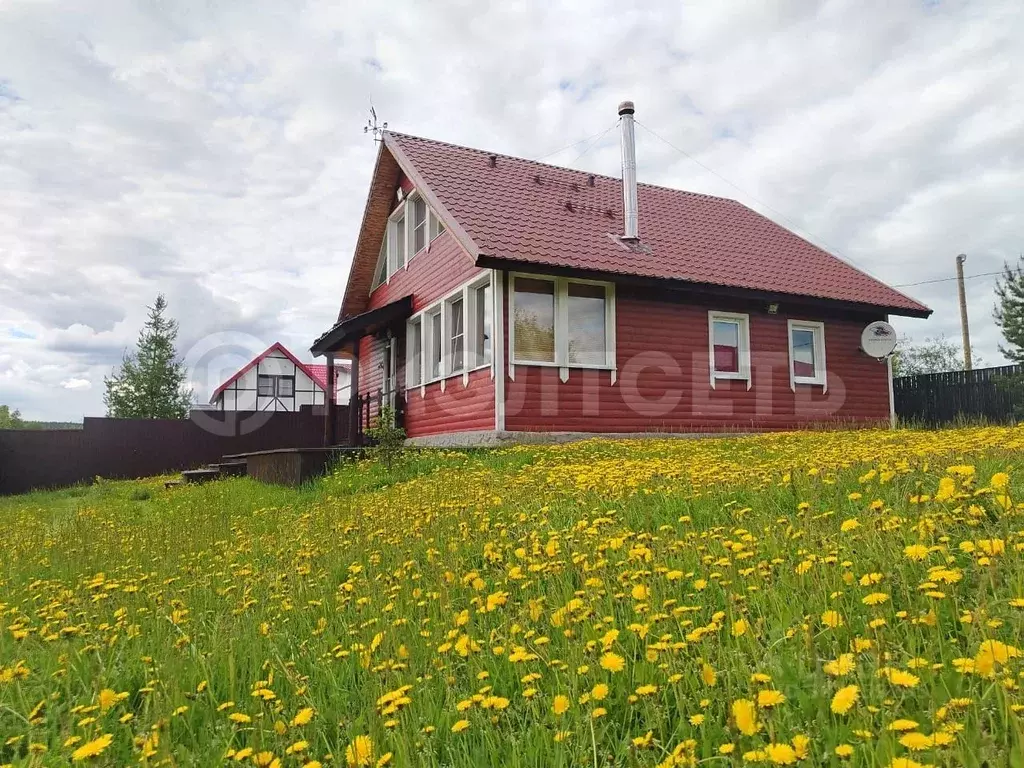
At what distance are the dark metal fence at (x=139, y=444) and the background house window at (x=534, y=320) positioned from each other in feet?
29.4

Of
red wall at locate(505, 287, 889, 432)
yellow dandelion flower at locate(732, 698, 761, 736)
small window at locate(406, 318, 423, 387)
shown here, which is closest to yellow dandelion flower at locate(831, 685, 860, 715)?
yellow dandelion flower at locate(732, 698, 761, 736)

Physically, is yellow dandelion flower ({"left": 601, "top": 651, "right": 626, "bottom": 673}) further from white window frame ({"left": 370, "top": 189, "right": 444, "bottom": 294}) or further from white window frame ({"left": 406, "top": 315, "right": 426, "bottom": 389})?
white window frame ({"left": 406, "top": 315, "right": 426, "bottom": 389})

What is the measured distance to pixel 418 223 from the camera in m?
16.3

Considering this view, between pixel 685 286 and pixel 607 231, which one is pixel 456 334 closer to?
pixel 607 231

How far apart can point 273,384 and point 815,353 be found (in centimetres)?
3456

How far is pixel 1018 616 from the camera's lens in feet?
6.57

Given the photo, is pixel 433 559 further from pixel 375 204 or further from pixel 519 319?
pixel 375 204

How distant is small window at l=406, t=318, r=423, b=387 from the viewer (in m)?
15.4

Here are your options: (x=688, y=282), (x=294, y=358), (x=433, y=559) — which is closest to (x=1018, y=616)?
(x=433, y=559)

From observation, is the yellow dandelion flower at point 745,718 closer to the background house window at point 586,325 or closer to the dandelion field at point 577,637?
the dandelion field at point 577,637

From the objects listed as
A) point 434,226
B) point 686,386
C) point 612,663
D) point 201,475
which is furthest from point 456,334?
point 612,663

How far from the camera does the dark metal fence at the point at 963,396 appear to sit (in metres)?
17.5

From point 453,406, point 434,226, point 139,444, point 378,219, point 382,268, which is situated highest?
point 378,219

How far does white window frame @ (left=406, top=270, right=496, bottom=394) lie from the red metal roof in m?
1.13
